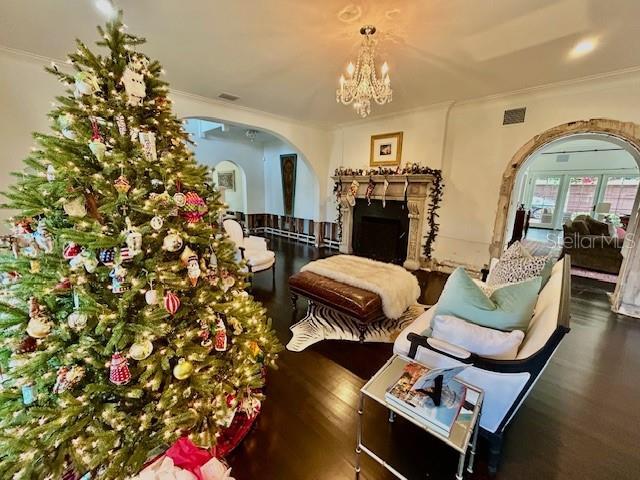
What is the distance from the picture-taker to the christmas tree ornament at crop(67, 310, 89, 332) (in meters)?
1.01

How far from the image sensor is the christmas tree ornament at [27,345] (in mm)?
1016

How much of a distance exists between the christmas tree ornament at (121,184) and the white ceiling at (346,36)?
1790 millimetres

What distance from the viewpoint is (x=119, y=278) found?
106cm

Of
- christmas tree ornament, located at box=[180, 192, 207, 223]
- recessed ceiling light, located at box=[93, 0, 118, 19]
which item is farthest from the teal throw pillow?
recessed ceiling light, located at box=[93, 0, 118, 19]

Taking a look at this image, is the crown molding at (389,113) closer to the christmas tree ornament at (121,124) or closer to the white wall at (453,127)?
the white wall at (453,127)

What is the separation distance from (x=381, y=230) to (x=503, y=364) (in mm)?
4124

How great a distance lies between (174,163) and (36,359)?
3.11 ft

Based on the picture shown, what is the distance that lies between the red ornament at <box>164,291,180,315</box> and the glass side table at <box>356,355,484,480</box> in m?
1.00

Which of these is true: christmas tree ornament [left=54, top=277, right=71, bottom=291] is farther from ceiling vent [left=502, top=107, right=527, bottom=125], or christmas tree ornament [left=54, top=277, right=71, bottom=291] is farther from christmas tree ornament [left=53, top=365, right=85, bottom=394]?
ceiling vent [left=502, top=107, right=527, bottom=125]

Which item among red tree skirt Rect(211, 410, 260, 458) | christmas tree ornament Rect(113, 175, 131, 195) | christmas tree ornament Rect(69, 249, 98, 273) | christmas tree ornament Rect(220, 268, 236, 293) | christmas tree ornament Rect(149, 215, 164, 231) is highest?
christmas tree ornament Rect(113, 175, 131, 195)

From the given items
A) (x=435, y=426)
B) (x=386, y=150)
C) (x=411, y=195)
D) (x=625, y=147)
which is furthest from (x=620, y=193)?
(x=435, y=426)

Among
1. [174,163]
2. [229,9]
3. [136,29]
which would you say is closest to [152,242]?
[174,163]

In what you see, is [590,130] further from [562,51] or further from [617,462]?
[617,462]

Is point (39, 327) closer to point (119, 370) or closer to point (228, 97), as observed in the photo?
point (119, 370)
